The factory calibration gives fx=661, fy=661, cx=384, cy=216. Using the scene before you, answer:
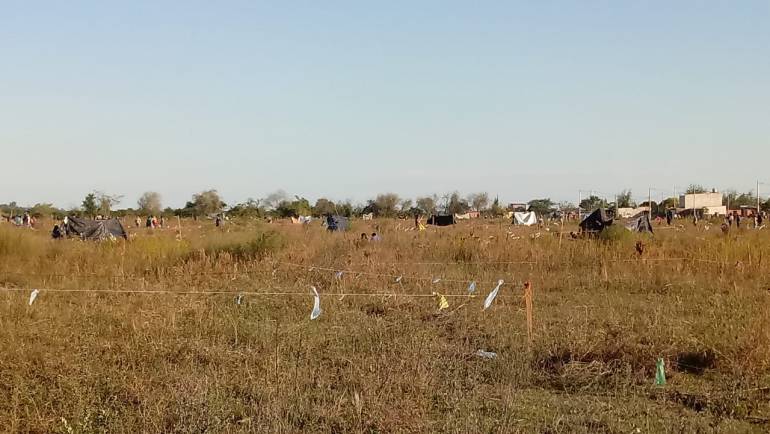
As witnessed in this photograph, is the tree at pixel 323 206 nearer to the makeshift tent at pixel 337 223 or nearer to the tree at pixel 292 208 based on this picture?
the tree at pixel 292 208

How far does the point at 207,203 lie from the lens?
6419 centimetres

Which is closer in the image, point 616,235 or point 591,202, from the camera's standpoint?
point 616,235

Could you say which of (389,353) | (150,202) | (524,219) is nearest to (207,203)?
(150,202)

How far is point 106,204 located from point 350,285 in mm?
47798

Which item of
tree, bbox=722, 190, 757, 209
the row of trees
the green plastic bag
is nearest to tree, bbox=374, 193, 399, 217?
the row of trees

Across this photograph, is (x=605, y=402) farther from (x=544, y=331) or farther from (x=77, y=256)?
(x=77, y=256)

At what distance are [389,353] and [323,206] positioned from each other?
64.7 meters

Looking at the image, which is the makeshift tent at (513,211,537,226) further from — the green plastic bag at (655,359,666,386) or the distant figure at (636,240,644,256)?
the green plastic bag at (655,359,666,386)

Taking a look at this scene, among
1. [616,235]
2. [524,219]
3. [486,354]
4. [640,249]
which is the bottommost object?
[486,354]

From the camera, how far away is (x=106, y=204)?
176 feet

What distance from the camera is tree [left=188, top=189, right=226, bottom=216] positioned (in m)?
63.1

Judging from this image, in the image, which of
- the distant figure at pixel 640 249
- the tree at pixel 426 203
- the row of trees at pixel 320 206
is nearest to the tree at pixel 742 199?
the row of trees at pixel 320 206

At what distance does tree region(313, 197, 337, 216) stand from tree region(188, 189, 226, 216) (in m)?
9.62

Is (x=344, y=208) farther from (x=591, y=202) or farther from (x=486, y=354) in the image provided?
(x=486, y=354)
